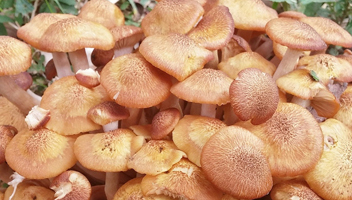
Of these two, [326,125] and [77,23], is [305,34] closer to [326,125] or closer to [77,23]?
[326,125]

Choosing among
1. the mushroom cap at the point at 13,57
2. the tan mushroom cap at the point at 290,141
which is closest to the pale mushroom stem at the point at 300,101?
the tan mushroom cap at the point at 290,141

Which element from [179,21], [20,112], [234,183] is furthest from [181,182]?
[20,112]

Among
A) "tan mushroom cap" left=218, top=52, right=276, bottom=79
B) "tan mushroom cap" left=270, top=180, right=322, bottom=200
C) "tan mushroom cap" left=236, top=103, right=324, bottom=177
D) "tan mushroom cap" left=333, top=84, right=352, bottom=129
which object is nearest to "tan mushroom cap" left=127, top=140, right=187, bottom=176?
"tan mushroom cap" left=236, top=103, right=324, bottom=177

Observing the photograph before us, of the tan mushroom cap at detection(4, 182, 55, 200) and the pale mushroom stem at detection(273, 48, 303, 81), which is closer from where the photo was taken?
the tan mushroom cap at detection(4, 182, 55, 200)

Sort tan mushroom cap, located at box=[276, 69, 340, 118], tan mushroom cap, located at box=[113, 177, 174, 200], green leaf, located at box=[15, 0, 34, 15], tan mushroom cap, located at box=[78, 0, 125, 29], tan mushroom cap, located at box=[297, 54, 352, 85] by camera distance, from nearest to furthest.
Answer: tan mushroom cap, located at box=[113, 177, 174, 200], tan mushroom cap, located at box=[276, 69, 340, 118], tan mushroom cap, located at box=[297, 54, 352, 85], tan mushroom cap, located at box=[78, 0, 125, 29], green leaf, located at box=[15, 0, 34, 15]

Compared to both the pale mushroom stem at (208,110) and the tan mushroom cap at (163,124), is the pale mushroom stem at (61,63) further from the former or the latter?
the pale mushroom stem at (208,110)

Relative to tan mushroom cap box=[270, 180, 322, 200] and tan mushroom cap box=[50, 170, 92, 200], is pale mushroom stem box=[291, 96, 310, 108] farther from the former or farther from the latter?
tan mushroom cap box=[50, 170, 92, 200]

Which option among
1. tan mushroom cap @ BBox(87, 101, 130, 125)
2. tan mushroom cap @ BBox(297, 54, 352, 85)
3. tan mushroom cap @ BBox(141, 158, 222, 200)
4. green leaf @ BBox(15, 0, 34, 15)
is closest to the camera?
tan mushroom cap @ BBox(141, 158, 222, 200)
